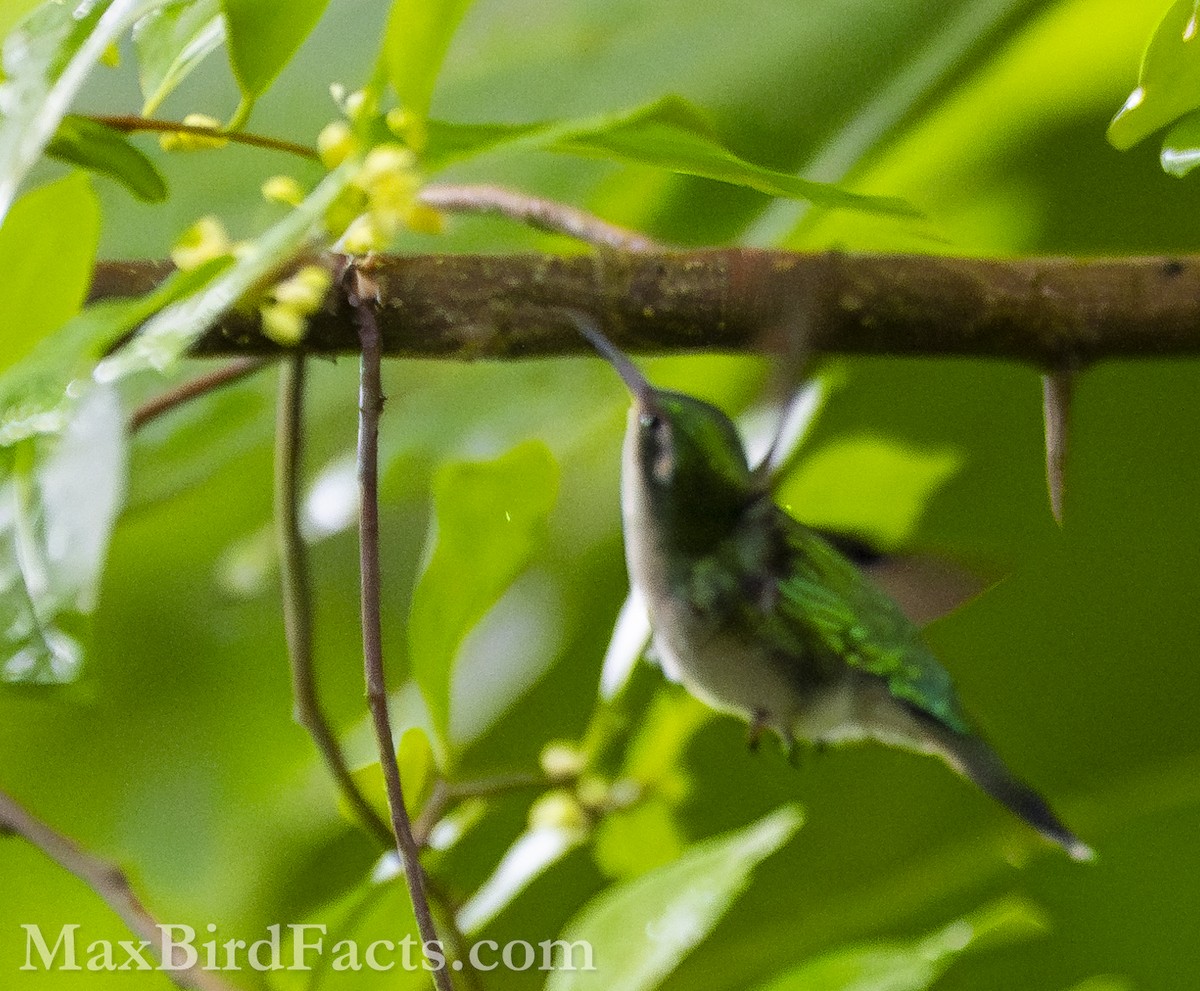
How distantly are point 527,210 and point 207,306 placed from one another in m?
0.37

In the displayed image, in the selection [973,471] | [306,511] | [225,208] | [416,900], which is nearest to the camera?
[416,900]

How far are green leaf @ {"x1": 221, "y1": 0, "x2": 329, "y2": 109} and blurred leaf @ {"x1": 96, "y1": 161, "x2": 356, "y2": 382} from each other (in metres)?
0.12

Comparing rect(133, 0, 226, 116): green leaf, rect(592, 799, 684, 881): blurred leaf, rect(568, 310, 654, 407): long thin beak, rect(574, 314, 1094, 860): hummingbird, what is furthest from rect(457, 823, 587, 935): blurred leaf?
rect(133, 0, 226, 116): green leaf

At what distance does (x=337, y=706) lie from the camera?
4.52ft

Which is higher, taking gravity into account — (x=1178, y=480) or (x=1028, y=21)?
(x=1028, y=21)

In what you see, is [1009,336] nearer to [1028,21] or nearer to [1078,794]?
[1028,21]

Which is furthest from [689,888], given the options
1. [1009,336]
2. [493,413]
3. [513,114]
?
[513,114]

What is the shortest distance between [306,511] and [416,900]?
0.58 m

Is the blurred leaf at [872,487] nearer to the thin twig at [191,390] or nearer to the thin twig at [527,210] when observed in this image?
the thin twig at [527,210]

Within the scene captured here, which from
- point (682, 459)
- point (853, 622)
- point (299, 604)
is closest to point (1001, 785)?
point (853, 622)

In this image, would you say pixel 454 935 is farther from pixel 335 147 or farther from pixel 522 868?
pixel 335 147

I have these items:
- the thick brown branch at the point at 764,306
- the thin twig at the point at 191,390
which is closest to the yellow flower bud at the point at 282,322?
the thick brown branch at the point at 764,306

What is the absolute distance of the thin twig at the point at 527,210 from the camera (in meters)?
0.61

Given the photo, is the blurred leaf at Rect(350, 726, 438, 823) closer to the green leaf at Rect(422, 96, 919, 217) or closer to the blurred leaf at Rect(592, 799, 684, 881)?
the blurred leaf at Rect(592, 799, 684, 881)
